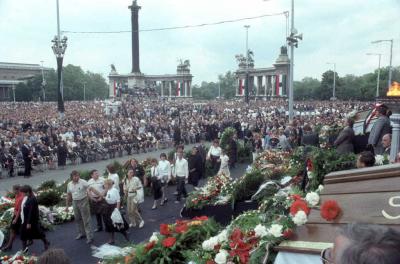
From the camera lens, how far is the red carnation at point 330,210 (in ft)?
13.3

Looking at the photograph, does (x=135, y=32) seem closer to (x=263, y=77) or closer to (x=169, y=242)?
(x=263, y=77)

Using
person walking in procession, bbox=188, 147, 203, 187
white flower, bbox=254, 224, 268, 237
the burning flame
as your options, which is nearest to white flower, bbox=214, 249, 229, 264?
white flower, bbox=254, 224, 268, 237

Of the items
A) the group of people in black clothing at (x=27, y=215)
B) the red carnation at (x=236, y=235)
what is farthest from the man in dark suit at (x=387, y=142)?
the group of people in black clothing at (x=27, y=215)

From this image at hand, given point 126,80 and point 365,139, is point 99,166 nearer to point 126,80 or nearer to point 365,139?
point 365,139

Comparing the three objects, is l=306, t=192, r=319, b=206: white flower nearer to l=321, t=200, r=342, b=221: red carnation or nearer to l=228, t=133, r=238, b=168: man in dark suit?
l=321, t=200, r=342, b=221: red carnation

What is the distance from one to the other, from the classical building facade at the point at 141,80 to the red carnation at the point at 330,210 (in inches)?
2799

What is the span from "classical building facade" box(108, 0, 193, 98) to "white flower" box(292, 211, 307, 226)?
70.8m

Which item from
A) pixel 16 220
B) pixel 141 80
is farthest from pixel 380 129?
pixel 141 80

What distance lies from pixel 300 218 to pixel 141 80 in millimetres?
74897

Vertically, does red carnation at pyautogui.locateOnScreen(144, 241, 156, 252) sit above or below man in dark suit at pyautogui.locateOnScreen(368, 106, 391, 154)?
below

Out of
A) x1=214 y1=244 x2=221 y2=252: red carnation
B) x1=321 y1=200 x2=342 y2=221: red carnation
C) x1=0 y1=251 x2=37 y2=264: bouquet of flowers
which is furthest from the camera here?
x1=0 y1=251 x2=37 y2=264: bouquet of flowers

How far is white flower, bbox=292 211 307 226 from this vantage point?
14.2ft

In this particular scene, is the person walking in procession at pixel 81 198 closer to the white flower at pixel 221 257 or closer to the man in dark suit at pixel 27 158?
the white flower at pixel 221 257

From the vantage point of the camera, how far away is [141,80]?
77.6 m
